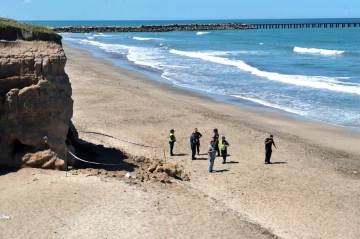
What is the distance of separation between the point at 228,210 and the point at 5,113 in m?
6.45

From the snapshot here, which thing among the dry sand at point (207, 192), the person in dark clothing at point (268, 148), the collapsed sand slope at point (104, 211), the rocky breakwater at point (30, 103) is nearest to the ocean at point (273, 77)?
the dry sand at point (207, 192)

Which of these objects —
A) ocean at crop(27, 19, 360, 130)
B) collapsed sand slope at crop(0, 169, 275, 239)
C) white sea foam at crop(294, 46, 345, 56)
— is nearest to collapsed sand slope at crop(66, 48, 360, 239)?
collapsed sand slope at crop(0, 169, 275, 239)

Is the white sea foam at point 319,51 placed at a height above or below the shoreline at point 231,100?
above

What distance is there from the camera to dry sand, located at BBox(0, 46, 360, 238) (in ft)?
38.3

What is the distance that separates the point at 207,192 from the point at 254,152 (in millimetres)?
5165

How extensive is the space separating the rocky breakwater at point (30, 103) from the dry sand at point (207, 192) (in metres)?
0.67

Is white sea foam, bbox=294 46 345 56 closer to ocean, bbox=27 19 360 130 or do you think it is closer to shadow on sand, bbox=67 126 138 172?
ocean, bbox=27 19 360 130

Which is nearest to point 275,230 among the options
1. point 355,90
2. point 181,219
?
point 181,219

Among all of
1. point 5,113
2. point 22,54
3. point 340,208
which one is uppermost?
point 22,54

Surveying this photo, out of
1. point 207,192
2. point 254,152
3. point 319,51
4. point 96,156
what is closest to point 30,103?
point 96,156

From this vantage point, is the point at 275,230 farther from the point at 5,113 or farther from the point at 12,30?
the point at 12,30

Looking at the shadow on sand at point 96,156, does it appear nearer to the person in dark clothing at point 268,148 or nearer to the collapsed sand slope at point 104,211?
the collapsed sand slope at point 104,211

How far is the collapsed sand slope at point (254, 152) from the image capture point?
44.2ft

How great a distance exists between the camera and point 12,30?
14695mm
